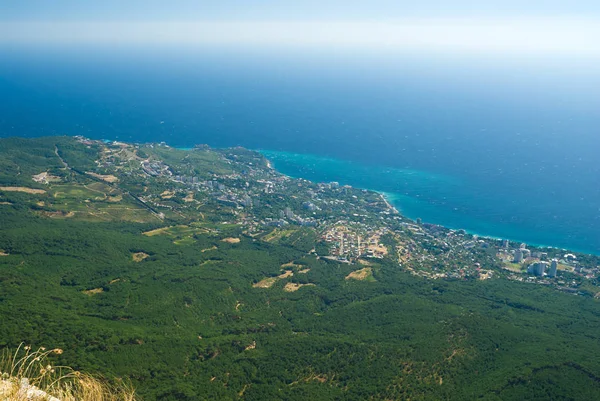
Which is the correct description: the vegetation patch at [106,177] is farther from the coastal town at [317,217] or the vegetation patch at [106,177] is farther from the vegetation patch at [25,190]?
the vegetation patch at [25,190]

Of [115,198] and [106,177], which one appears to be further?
[106,177]

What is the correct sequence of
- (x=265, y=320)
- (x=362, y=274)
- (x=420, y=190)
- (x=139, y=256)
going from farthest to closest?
(x=420, y=190)
(x=362, y=274)
(x=139, y=256)
(x=265, y=320)

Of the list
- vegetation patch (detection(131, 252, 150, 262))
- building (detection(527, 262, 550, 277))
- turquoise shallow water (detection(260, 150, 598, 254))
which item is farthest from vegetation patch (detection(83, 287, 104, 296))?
turquoise shallow water (detection(260, 150, 598, 254))

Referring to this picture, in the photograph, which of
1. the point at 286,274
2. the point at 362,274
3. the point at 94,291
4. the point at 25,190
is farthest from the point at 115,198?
the point at 362,274

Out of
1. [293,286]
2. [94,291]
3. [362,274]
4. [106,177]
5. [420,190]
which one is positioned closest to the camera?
[94,291]

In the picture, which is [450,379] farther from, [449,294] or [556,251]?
[556,251]

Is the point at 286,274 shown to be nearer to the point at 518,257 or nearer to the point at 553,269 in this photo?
the point at 518,257

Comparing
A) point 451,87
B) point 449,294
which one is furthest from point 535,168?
point 451,87

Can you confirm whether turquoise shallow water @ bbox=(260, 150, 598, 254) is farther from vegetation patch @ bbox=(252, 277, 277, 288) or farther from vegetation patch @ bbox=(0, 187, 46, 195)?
vegetation patch @ bbox=(0, 187, 46, 195)
